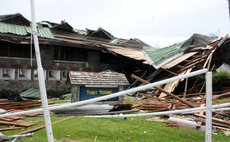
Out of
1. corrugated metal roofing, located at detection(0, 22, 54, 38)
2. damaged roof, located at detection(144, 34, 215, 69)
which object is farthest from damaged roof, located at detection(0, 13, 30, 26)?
damaged roof, located at detection(144, 34, 215, 69)

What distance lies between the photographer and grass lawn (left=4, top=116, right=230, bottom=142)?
5.93 meters

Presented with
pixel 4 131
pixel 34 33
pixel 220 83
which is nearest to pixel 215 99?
pixel 220 83

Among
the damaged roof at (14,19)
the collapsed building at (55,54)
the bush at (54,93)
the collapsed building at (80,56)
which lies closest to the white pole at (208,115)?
the collapsed building at (80,56)

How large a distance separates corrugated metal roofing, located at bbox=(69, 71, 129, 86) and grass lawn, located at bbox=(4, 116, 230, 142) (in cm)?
223

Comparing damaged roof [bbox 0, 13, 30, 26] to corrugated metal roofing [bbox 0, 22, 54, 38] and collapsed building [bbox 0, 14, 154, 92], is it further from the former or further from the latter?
corrugated metal roofing [bbox 0, 22, 54, 38]

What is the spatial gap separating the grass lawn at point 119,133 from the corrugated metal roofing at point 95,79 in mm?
2230

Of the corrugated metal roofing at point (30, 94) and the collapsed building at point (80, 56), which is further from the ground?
the collapsed building at point (80, 56)

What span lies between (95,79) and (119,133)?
403cm

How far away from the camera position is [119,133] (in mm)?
6398

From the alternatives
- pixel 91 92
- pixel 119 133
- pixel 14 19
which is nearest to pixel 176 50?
pixel 91 92

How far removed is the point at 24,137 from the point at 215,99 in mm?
8744

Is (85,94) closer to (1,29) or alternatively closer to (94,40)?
(1,29)

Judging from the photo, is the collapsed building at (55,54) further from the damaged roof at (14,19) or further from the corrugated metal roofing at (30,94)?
the corrugated metal roofing at (30,94)

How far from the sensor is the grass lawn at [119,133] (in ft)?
19.5
